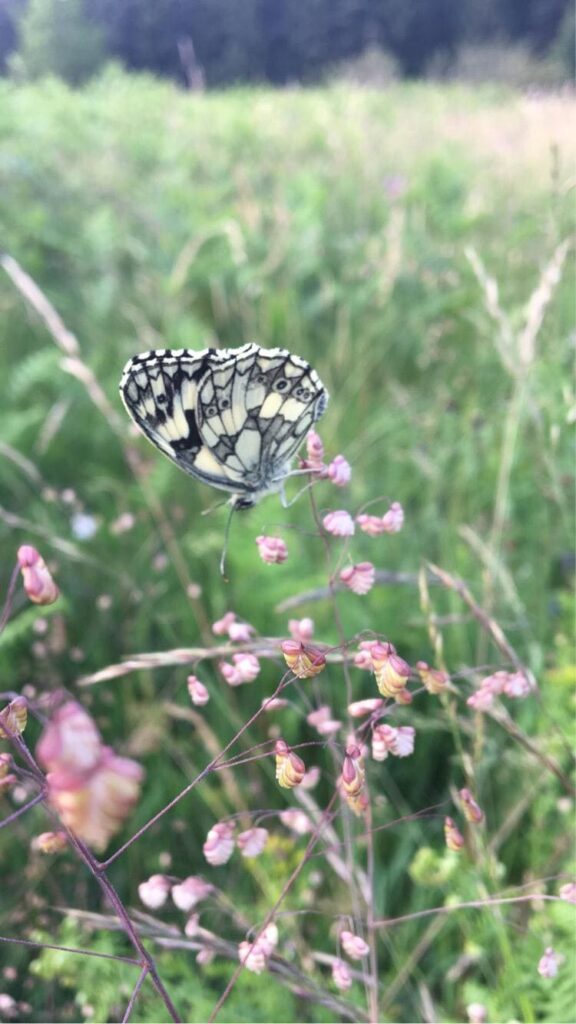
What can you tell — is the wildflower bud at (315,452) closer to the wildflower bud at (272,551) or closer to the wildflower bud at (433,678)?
the wildflower bud at (272,551)

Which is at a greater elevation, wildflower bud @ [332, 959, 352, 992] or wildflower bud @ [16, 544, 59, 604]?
wildflower bud @ [16, 544, 59, 604]

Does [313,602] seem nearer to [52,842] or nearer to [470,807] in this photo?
[470,807]

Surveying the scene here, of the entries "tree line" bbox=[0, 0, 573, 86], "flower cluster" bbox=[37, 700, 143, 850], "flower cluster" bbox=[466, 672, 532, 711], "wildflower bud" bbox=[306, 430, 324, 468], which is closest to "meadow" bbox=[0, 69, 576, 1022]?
"flower cluster" bbox=[466, 672, 532, 711]

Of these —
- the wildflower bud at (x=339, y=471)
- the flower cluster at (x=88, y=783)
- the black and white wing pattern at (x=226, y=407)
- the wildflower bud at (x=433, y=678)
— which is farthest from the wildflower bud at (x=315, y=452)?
the flower cluster at (x=88, y=783)

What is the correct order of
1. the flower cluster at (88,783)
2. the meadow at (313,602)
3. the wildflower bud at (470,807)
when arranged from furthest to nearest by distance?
the meadow at (313,602), the wildflower bud at (470,807), the flower cluster at (88,783)

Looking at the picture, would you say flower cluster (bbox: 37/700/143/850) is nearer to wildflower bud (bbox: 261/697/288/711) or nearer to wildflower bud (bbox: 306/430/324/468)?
wildflower bud (bbox: 261/697/288/711)

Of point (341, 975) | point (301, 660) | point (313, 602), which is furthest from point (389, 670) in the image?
point (313, 602)

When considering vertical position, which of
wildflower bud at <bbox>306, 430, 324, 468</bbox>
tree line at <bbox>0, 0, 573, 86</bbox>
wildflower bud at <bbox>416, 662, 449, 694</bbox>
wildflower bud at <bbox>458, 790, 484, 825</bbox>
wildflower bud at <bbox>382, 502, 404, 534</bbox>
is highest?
tree line at <bbox>0, 0, 573, 86</bbox>
